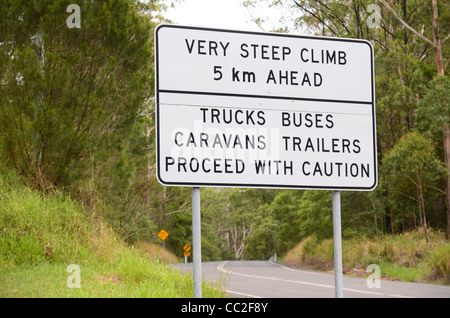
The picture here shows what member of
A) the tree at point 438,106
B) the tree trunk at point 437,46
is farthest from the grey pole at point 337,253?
the tree trunk at point 437,46

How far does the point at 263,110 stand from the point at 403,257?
1927cm

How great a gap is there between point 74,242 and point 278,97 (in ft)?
24.9

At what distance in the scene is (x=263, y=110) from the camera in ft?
10.1

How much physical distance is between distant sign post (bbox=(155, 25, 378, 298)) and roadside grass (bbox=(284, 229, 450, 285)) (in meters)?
14.4

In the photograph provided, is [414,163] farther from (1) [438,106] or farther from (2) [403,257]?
(2) [403,257]

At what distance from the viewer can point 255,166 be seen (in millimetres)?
3043

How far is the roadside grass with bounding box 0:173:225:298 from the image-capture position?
7.50 metres

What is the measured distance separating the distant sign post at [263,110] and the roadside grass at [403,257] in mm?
14372

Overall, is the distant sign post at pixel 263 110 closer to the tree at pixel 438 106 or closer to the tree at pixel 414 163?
the tree at pixel 414 163

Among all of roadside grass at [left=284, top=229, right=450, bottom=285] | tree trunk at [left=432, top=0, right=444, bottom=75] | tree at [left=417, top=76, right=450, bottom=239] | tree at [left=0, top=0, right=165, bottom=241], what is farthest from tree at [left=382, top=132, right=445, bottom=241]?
tree at [left=0, top=0, right=165, bottom=241]

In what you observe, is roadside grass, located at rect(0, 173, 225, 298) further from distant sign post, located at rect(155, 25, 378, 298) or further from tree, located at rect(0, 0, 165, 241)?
distant sign post, located at rect(155, 25, 378, 298)

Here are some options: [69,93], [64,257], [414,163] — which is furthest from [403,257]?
[64,257]

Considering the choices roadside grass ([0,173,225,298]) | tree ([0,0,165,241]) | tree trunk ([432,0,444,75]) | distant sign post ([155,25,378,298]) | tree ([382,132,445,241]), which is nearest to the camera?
distant sign post ([155,25,378,298])

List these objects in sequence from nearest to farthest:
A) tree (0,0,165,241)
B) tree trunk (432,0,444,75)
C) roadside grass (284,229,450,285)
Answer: tree (0,0,165,241)
roadside grass (284,229,450,285)
tree trunk (432,0,444,75)
